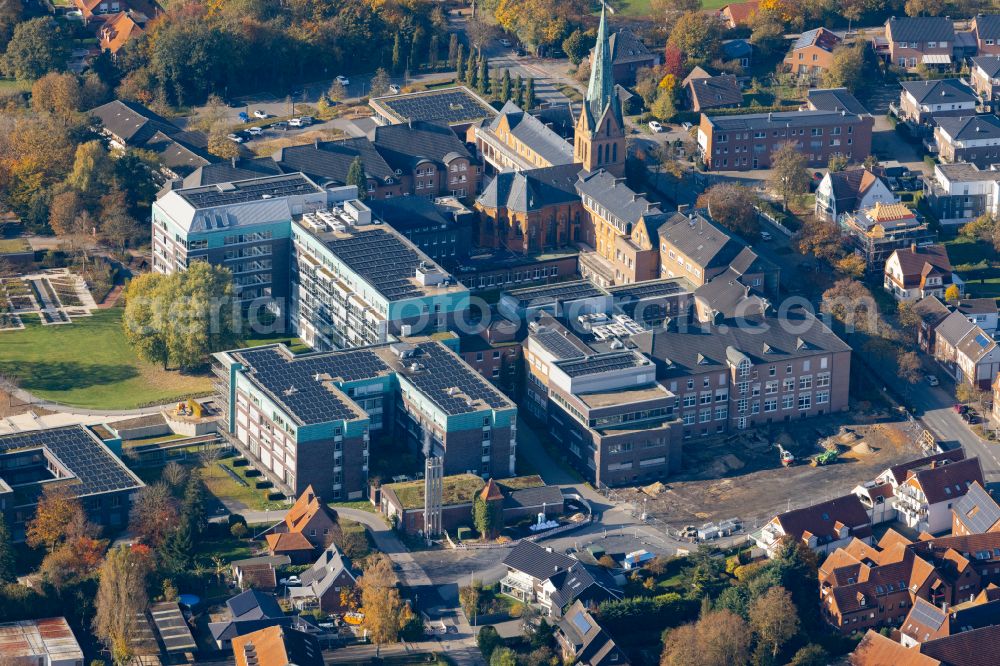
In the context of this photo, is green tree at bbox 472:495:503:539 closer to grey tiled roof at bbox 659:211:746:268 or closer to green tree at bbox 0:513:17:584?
green tree at bbox 0:513:17:584

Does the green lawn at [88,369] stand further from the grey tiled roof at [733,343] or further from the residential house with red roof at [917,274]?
the residential house with red roof at [917,274]

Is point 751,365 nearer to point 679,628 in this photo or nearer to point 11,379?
point 679,628

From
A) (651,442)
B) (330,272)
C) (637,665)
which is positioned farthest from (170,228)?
(637,665)

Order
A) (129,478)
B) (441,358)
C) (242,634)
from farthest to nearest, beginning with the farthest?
1. (441,358)
2. (129,478)
3. (242,634)

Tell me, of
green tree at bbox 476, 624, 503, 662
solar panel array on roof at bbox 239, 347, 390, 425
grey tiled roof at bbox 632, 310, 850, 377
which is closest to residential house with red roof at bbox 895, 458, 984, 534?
grey tiled roof at bbox 632, 310, 850, 377

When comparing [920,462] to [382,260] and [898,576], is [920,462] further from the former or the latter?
[382,260]

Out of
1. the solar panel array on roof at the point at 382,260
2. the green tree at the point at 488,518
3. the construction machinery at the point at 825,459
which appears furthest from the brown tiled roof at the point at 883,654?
the solar panel array on roof at the point at 382,260
